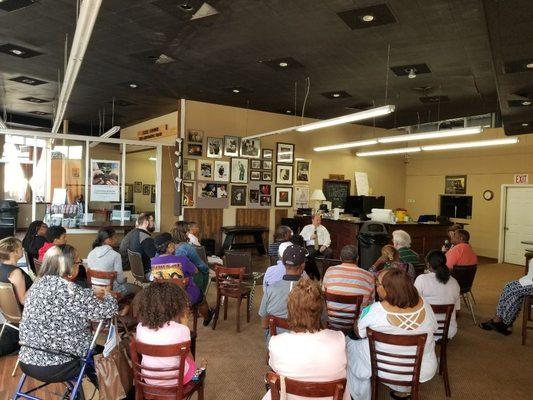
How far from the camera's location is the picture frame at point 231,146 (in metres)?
10.2

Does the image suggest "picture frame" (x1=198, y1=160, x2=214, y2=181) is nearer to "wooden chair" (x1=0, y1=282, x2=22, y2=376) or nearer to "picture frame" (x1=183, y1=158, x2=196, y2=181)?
"picture frame" (x1=183, y1=158, x2=196, y2=181)

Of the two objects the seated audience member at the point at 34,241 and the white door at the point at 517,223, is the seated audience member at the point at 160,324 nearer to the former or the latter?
the seated audience member at the point at 34,241

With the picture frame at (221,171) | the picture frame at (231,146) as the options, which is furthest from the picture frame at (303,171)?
the picture frame at (221,171)

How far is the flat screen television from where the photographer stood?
39.8 feet

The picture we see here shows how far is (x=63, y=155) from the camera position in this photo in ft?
43.3

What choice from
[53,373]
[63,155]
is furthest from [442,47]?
[63,155]

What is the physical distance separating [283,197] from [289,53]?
5.33m

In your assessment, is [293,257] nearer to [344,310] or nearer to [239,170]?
[344,310]

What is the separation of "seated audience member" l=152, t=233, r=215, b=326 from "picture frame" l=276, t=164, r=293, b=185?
6.84 m

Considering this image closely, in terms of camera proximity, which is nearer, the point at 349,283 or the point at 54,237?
the point at 349,283

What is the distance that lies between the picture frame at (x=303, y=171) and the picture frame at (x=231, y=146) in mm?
2025

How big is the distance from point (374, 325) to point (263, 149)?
849cm

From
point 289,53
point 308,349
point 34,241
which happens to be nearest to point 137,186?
point 34,241

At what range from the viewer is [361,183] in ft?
42.2
